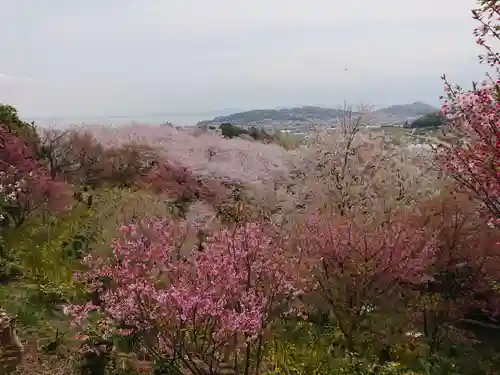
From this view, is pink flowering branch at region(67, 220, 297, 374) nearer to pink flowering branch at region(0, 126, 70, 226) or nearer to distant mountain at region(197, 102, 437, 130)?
pink flowering branch at region(0, 126, 70, 226)

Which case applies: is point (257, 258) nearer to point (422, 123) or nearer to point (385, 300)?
point (385, 300)

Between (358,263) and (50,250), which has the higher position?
(358,263)

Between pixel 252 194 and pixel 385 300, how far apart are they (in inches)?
290

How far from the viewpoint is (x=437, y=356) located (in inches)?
324

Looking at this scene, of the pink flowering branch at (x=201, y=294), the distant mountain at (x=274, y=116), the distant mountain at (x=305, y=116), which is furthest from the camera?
the distant mountain at (x=274, y=116)

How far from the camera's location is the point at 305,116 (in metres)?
21.8

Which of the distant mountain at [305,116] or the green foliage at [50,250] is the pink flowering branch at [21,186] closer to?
the green foliage at [50,250]

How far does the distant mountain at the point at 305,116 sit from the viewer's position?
15.5 meters

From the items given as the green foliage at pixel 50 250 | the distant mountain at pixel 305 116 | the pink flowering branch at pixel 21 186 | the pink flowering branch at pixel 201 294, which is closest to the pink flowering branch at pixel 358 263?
the pink flowering branch at pixel 201 294

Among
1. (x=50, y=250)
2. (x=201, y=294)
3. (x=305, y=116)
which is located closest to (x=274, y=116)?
(x=305, y=116)

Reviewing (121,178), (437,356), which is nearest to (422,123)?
(121,178)

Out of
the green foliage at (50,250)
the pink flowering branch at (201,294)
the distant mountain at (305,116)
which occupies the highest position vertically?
the distant mountain at (305,116)

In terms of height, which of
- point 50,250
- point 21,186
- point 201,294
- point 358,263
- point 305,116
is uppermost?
point 305,116

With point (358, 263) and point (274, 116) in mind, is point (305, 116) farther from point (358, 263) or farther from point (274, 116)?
point (358, 263)
